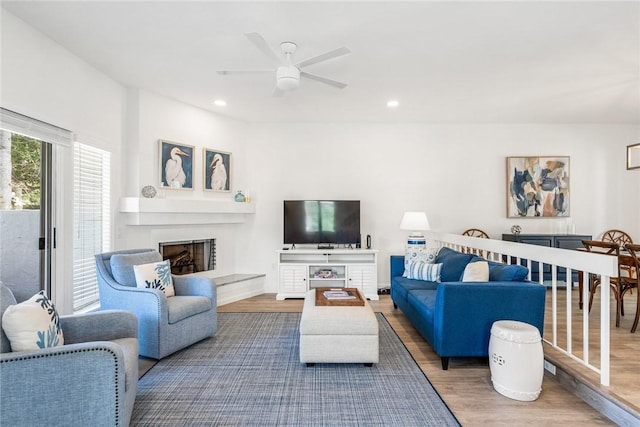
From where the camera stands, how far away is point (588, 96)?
4.12 m

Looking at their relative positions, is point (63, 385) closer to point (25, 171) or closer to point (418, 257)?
point (25, 171)

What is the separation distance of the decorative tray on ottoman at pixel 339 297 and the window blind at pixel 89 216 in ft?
7.91

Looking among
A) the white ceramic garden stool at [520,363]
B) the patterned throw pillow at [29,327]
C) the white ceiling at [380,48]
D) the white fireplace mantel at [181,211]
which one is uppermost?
the white ceiling at [380,48]

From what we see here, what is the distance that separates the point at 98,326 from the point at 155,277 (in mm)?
986

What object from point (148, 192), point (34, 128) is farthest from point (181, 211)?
point (34, 128)

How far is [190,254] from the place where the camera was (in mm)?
4750

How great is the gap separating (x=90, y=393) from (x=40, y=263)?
199 cm

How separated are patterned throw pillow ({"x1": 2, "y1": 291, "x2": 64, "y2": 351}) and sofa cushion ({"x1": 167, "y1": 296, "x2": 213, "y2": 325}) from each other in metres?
1.03

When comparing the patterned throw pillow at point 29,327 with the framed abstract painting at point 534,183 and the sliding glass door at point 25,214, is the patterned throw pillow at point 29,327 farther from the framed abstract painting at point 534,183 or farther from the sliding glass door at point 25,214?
the framed abstract painting at point 534,183

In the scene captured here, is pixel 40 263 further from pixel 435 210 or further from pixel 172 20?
pixel 435 210

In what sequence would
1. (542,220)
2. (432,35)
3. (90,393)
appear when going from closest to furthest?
(90,393) < (432,35) < (542,220)

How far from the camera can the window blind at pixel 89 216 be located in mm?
3305

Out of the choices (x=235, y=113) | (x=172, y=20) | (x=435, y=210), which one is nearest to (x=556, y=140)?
(x=435, y=210)

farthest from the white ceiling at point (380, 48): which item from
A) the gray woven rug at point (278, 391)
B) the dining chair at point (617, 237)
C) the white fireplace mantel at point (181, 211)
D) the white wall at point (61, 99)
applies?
the gray woven rug at point (278, 391)
